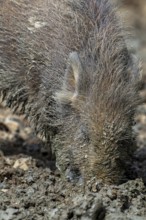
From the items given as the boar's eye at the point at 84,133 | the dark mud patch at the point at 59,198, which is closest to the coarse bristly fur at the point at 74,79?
the boar's eye at the point at 84,133

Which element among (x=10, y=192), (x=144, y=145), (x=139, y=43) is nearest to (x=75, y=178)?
(x=10, y=192)

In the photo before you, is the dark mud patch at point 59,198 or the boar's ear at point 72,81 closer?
the dark mud patch at point 59,198

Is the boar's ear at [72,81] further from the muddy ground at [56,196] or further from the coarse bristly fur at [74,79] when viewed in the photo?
the muddy ground at [56,196]

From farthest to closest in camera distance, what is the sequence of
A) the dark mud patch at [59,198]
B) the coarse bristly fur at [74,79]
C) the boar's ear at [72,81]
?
the boar's ear at [72,81] < the coarse bristly fur at [74,79] < the dark mud patch at [59,198]

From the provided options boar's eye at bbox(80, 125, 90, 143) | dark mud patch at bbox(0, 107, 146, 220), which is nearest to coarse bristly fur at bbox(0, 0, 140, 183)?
boar's eye at bbox(80, 125, 90, 143)

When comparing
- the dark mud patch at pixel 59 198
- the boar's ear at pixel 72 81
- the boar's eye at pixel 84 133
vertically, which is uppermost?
the boar's ear at pixel 72 81

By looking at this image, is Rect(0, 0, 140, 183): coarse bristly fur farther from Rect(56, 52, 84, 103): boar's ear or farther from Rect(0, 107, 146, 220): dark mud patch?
Rect(0, 107, 146, 220): dark mud patch

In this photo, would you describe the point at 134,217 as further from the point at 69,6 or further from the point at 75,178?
the point at 69,6
